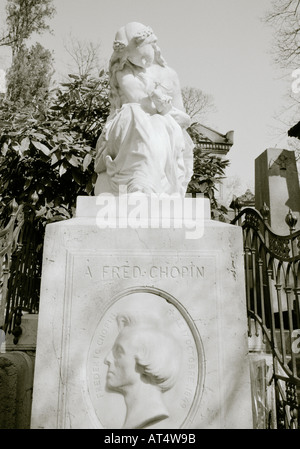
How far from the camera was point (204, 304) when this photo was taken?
102 inches

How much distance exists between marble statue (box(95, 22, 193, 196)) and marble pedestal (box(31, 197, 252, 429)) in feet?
2.05

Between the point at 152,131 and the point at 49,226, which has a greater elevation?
the point at 152,131

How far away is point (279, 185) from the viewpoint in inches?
292

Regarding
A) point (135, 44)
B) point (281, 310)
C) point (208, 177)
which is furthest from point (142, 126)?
point (208, 177)

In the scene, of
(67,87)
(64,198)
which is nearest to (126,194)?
(64,198)

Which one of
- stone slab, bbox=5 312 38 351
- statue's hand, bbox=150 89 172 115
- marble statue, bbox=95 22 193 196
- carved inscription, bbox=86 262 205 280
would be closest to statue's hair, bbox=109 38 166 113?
marble statue, bbox=95 22 193 196

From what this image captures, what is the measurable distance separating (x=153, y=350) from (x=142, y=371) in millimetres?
144

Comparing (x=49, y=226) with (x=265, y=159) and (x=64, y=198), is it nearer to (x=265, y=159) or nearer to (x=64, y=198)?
(x=64, y=198)

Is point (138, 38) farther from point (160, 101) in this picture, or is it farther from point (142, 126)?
point (142, 126)

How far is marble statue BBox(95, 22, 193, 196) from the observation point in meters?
3.23

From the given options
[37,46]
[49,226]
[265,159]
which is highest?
[37,46]

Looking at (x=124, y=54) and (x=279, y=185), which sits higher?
(x=279, y=185)

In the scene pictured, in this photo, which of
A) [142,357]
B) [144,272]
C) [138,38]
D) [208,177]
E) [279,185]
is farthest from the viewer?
[279,185]
